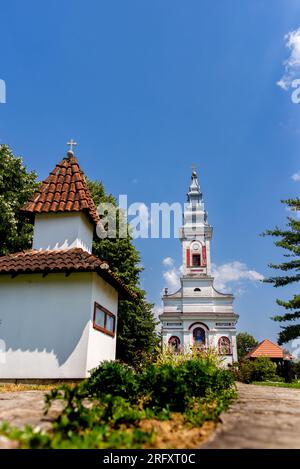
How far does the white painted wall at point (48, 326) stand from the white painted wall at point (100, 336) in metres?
0.03

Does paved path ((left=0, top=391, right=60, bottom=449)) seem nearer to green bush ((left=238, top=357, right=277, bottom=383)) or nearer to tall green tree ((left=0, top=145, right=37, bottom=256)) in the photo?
tall green tree ((left=0, top=145, right=37, bottom=256))

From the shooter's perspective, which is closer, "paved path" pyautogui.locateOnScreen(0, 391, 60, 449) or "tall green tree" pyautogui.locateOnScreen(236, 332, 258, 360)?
"paved path" pyautogui.locateOnScreen(0, 391, 60, 449)

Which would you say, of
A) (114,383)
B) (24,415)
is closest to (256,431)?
(114,383)

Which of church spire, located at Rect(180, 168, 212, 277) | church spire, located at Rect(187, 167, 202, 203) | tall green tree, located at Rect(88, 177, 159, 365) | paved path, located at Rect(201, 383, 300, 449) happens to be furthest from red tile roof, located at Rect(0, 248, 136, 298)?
church spire, located at Rect(187, 167, 202, 203)

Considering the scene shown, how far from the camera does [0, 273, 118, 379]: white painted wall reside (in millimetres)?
9188

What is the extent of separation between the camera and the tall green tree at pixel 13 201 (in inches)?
640

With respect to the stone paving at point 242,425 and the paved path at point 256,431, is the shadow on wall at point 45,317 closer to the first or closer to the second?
the stone paving at point 242,425

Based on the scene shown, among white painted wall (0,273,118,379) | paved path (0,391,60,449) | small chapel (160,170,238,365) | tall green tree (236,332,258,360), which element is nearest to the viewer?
paved path (0,391,60,449)

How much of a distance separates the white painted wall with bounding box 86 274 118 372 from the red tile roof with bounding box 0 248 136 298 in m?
0.29

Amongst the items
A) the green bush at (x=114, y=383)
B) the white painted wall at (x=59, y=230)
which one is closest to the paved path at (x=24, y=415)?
the green bush at (x=114, y=383)

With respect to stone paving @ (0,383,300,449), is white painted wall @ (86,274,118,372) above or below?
above

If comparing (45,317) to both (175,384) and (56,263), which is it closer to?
(56,263)

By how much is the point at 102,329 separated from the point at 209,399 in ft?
17.4

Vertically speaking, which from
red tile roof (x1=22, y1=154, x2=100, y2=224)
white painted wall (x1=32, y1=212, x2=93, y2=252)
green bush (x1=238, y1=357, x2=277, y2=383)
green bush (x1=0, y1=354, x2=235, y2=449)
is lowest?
green bush (x1=238, y1=357, x2=277, y2=383)
